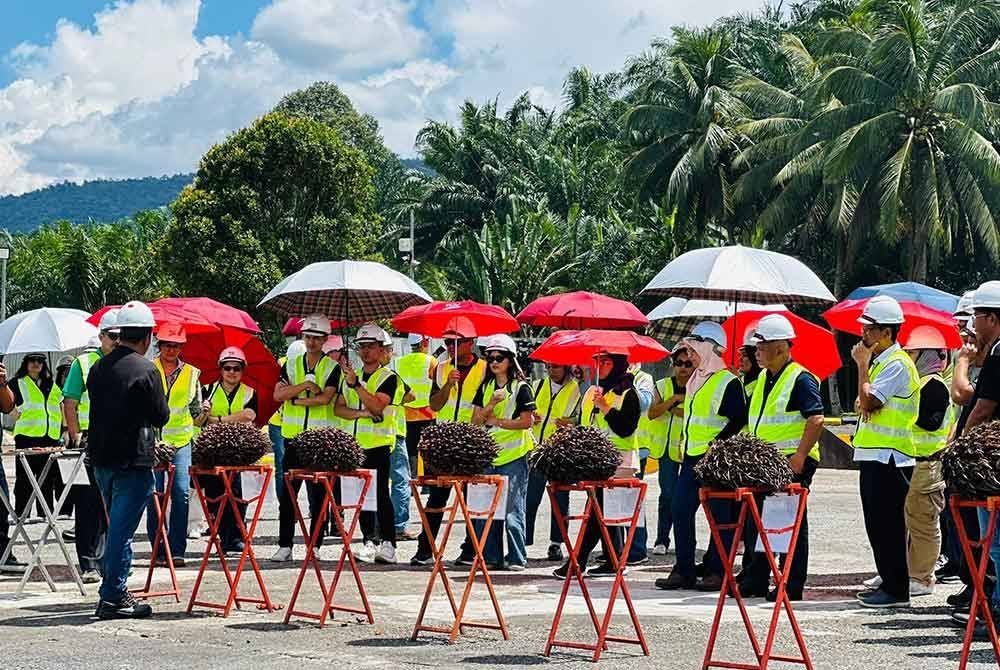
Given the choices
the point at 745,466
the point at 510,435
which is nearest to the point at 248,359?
the point at 510,435

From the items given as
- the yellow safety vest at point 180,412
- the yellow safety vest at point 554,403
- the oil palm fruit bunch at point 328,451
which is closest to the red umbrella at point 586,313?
the yellow safety vest at point 554,403

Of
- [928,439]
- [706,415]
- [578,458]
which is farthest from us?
[706,415]

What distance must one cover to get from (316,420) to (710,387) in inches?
140

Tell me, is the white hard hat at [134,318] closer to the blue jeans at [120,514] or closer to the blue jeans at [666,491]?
the blue jeans at [120,514]

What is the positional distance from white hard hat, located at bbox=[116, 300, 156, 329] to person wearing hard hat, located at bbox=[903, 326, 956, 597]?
16.9 feet

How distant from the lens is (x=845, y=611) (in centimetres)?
953

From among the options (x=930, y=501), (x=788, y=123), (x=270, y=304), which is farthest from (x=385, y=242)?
(x=930, y=501)

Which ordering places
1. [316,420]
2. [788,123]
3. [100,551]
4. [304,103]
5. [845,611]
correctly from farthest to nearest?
[304,103] < [788,123] < [316,420] < [100,551] < [845,611]

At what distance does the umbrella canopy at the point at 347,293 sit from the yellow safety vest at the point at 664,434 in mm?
2266

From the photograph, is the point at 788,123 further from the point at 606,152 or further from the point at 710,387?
the point at 710,387

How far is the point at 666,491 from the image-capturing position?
1295cm

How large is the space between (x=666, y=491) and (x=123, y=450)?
17.7ft

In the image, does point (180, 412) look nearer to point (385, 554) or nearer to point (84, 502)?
point (84, 502)

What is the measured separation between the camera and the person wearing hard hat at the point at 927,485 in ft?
32.8
